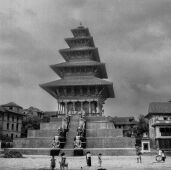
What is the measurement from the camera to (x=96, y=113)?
145 ft

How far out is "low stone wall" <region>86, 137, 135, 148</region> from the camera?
1283 inches

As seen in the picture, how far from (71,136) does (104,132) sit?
164 inches

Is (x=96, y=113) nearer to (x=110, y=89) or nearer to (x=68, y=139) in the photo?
(x=110, y=89)

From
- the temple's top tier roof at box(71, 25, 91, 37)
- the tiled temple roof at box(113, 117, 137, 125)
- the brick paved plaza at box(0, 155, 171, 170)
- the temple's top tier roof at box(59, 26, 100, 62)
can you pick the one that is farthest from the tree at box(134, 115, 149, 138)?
the brick paved plaza at box(0, 155, 171, 170)

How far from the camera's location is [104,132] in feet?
114

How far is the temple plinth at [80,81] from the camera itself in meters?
44.8

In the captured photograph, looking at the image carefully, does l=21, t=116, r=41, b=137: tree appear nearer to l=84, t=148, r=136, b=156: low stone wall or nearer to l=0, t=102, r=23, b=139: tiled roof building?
l=0, t=102, r=23, b=139: tiled roof building

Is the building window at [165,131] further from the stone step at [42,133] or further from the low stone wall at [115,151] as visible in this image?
the low stone wall at [115,151]

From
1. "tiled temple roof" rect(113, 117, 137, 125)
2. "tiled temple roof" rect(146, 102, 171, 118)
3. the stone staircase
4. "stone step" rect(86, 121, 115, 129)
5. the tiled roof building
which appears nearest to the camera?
the stone staircase

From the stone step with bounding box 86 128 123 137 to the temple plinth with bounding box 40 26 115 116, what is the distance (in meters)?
6.93

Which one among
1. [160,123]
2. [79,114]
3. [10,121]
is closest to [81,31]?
[79,114]

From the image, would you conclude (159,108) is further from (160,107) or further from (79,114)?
(79,114)

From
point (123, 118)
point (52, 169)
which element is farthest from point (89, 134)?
point (123, 118)

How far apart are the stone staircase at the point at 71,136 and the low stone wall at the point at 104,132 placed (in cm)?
191
